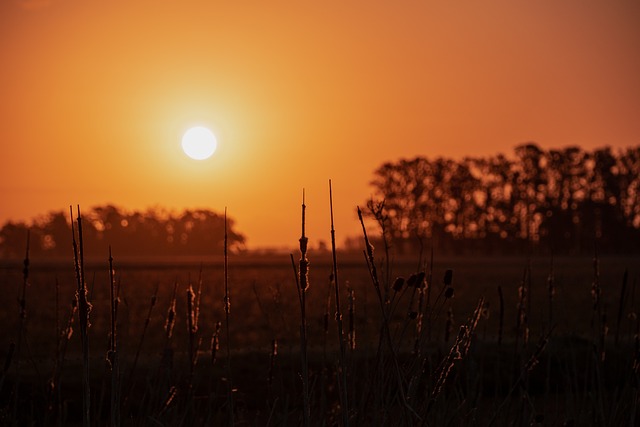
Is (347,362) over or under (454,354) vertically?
under

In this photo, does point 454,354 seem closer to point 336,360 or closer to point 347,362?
point 336,360

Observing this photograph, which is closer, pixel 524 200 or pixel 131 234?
pixel 524 200

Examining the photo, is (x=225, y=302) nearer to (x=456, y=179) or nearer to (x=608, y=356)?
(x=608, y=356)

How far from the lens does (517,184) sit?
2514 inches

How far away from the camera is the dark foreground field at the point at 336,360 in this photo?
8.39 feet

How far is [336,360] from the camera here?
2.56 metres

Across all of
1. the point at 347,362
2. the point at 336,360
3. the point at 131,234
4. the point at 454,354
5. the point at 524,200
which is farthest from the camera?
the point at 131,234

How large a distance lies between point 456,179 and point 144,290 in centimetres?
5062

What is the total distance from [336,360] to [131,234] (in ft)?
287

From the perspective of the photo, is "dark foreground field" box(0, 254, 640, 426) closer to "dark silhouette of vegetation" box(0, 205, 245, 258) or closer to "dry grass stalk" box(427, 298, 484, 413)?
"dry grass stalk" box(427, 298, 484, 413)

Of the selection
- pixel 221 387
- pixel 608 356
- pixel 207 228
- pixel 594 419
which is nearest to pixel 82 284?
pixel 594 419

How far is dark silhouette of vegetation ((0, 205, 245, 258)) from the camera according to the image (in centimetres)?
8606

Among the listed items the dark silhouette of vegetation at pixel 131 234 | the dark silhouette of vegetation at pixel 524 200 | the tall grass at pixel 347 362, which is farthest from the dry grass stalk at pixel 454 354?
the dark silhouette of vegetation at pixel 131 234

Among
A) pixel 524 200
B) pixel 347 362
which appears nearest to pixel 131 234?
pixel 524 200
